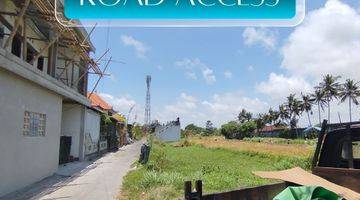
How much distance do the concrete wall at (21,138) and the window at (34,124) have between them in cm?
15

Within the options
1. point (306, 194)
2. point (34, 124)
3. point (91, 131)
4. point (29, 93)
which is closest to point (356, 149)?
point (306, 194)

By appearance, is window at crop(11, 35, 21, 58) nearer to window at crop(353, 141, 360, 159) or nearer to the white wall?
the white wall

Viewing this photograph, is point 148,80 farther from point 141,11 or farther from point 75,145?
point 141,11

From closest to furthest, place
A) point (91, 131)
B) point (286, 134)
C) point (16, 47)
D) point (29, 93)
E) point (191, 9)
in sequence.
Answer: point (191, 9) < point (29, 93) < point (16, 47) < point (91, 131) < point (286, 134)

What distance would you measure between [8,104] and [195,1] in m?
10.1

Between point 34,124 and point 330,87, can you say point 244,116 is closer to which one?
point 330,87

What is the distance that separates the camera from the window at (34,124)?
14.3 m

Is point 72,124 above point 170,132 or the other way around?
the other way around

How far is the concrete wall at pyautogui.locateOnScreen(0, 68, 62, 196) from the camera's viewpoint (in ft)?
40.4

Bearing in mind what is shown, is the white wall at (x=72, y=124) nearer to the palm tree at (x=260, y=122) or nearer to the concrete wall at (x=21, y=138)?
the concrete wall at (x=21, y=138)

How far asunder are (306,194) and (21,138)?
11.6 m

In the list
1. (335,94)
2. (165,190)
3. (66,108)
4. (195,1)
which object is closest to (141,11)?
(195,1)

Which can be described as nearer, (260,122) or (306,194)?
(306,194)

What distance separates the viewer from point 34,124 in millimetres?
15164
